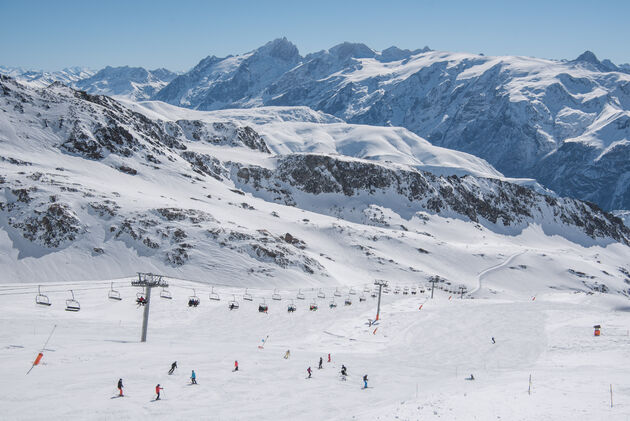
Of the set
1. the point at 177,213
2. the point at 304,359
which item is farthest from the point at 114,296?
the point at 177,213

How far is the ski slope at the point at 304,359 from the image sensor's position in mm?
31047

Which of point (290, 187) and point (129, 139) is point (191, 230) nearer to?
point (129, 139)

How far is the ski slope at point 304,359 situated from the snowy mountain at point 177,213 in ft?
45.3

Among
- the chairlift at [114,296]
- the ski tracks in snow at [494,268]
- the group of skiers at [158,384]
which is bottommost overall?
the group of skiers at [158,384]

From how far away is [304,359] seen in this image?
47.7 meters

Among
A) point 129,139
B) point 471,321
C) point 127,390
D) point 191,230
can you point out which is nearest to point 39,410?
point 127,390

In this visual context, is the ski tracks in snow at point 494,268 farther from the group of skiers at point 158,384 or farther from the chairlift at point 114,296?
the group of skiers at point 158,384

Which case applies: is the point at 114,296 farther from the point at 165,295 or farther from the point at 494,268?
the point at 494,268

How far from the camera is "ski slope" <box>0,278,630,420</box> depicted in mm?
31047

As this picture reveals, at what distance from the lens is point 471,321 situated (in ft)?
228

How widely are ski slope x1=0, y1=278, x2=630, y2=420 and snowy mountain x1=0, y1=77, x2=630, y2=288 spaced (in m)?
13.8

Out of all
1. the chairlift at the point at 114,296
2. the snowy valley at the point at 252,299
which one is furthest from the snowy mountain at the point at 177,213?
the chairlift at the point at 114,296

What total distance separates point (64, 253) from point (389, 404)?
2790 inches

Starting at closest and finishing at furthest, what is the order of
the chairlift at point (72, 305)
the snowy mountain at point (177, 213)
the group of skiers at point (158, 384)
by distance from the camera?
the group of skiers at point (158, 384) < the chairlift at point (72, 305) < the snowy mountain at point (177, 213)
